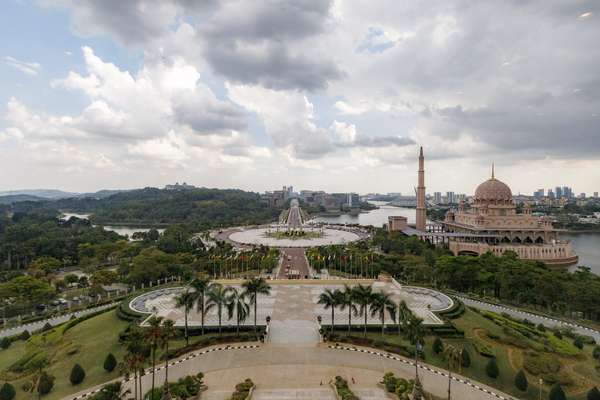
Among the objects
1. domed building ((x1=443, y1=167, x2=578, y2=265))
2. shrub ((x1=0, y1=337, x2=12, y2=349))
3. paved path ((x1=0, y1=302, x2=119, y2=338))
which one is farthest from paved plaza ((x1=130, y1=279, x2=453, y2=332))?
domed building ((x1=443, y1=167, x2=578, y2=265))

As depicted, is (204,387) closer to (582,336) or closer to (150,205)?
(582,336)

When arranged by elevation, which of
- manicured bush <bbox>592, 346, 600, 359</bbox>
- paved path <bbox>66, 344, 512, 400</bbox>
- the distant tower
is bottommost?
paved path <bbox>66, 344, 512, 400</bbox>

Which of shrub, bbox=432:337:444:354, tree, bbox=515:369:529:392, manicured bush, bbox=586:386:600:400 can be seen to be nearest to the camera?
manicured bush, bbox=586:386:600:400

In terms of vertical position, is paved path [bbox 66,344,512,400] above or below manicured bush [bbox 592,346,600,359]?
below

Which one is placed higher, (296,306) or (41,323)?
(296,306)

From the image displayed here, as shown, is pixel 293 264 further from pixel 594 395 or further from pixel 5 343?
pixel 594 395

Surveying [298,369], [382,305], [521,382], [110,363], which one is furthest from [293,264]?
[521,382]

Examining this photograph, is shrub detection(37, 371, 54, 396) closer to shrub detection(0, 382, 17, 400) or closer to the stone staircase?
shrub detection(0, 382, 17, 400)

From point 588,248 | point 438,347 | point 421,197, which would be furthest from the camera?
point 421,197
